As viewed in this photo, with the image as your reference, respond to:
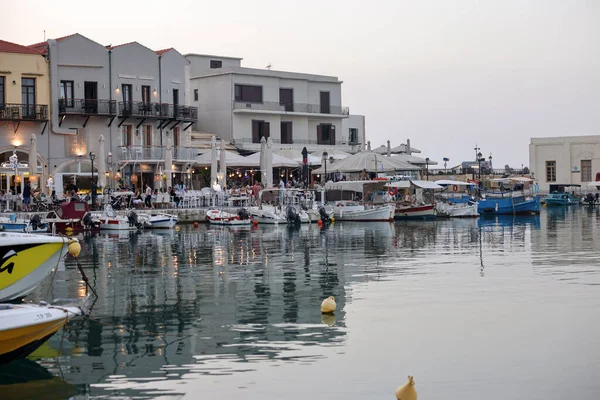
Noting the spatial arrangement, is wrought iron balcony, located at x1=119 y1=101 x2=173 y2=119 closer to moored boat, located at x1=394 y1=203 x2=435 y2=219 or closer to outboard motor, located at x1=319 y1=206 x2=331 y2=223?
outboard motor, located at x1=319 y1=206 x2=331 y2=223

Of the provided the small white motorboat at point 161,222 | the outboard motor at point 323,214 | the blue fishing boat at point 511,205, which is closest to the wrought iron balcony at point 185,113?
the outboard motor at point 323,214

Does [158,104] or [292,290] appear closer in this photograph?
[292,290]

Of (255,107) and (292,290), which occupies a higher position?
(255,107)

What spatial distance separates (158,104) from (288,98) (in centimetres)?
1501

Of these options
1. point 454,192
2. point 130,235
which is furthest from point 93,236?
point 454,192

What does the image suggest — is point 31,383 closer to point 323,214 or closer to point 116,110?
point 323,214

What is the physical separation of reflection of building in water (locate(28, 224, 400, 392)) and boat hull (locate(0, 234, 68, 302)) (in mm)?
1500

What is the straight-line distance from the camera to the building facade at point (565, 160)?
82938 mm

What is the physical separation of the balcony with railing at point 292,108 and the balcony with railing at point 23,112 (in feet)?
56.4

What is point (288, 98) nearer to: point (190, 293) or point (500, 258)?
point (500, 258)

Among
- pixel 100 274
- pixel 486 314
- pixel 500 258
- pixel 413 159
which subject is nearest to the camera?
pixel 486 314

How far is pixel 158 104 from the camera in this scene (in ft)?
190

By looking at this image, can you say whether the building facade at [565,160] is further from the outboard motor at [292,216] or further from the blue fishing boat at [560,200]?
the outboard motor at [292,216]

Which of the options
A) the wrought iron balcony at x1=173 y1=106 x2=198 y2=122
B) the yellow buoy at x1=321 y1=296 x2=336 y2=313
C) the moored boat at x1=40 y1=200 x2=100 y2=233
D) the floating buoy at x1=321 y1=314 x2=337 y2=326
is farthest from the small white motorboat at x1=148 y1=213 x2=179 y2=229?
the floating buoy at x1=321 y1=314 x2=337 y2=326
